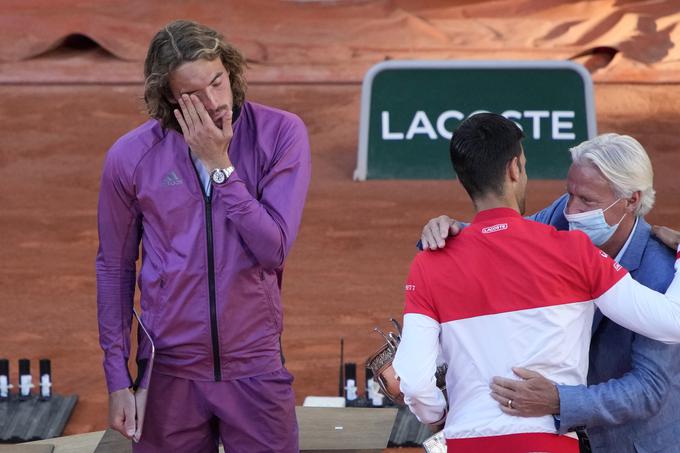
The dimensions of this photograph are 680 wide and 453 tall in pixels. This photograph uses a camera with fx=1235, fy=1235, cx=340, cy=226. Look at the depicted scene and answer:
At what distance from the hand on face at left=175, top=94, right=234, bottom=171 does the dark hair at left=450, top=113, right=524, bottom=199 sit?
2.17 feet

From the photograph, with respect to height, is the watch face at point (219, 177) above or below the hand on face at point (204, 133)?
below

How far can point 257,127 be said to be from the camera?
3.40m

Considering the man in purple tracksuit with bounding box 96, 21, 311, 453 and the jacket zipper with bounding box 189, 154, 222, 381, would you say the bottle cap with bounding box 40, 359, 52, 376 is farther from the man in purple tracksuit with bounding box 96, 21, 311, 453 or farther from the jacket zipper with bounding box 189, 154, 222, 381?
the jacket zipper with bounding box 189, 154, 222, 381

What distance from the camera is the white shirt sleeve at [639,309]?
2750mm

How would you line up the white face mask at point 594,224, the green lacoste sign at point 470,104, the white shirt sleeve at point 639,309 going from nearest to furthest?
the white shirt sleeve at point 639,309 → the white face mask at point 594,224 → the green lacoste sign at point 470,104

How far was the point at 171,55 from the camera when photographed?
10.7 feet

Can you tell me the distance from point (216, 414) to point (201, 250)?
17.8 inches

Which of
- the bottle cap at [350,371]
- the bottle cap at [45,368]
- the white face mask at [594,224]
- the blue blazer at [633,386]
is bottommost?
the bottle cap at [45,368]

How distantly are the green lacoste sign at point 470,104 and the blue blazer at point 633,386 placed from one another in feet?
19.1

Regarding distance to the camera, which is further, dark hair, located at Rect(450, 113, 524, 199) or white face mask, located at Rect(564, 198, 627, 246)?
white face mask, located at Rect(564, 198, 627, 246)

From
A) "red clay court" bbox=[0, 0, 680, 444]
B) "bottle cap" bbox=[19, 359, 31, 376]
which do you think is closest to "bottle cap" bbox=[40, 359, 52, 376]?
"bottle cap" bbox=[19, 359, 31, 376]

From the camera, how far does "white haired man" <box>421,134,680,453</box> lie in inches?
111

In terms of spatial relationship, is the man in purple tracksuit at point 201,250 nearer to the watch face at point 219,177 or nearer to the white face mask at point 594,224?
the watch face at point 219,177

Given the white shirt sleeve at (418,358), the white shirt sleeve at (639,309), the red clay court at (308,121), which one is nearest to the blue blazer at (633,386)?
the white shirt sleeve at (639,309)
